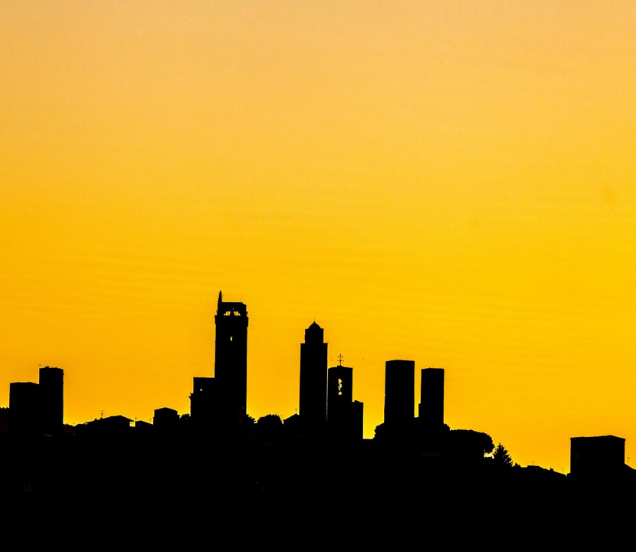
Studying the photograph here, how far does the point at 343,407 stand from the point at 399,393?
7197 mm

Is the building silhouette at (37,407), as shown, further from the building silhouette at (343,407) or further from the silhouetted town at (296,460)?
the building silhouette at (343,407)

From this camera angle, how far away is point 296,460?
157 meters

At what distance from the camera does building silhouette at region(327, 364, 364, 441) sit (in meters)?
189

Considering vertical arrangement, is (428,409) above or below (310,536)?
above

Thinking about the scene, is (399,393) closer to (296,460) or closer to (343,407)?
(343,407)

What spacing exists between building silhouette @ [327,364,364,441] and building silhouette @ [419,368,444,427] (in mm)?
6158

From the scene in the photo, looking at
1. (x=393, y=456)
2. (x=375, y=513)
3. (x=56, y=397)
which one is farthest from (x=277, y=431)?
(x=375, y=513)

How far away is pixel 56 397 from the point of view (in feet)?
600

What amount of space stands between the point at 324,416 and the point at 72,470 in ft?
135

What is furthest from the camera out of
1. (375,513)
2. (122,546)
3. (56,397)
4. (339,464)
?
(56,397)

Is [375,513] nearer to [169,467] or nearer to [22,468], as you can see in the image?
[169,467]

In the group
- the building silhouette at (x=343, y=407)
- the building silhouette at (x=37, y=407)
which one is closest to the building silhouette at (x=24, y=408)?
the building silhouette at (x=37, y=407)

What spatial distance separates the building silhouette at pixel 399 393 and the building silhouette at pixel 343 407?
3.53m

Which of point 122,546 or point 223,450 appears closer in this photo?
point 122,546
